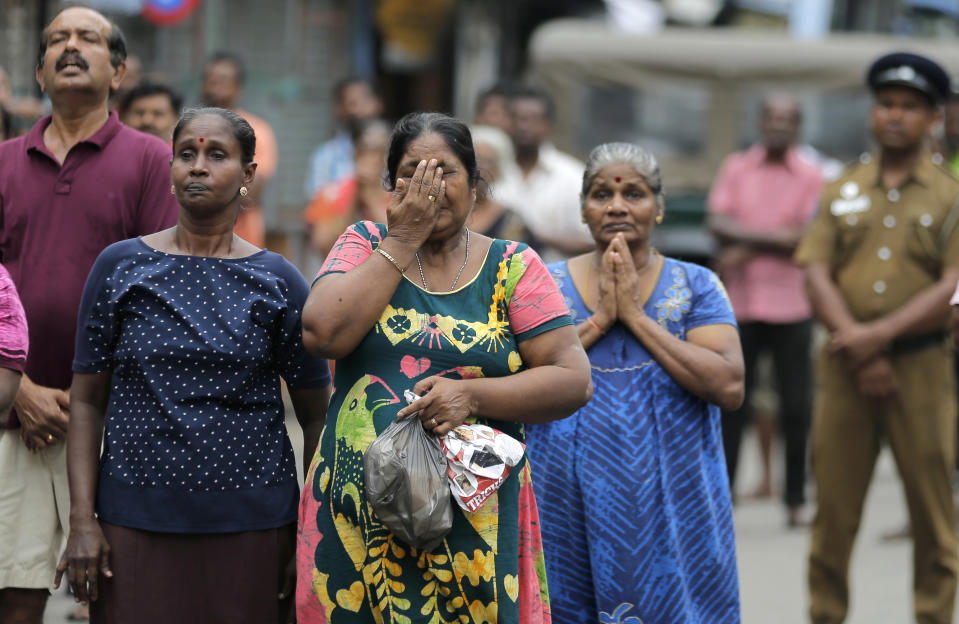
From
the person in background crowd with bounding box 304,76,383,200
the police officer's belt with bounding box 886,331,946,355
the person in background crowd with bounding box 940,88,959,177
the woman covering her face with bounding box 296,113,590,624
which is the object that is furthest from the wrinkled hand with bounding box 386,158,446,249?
the person in background crowd with bounding box 940,88,959,177

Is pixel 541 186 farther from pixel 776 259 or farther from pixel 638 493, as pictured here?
pixel 638 493

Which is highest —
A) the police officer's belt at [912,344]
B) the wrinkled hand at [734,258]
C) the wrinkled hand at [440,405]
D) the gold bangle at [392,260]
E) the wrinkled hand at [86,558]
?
the gold bangle at [392,260]

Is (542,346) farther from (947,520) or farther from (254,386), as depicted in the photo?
(947,520)

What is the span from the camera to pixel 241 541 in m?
3.59

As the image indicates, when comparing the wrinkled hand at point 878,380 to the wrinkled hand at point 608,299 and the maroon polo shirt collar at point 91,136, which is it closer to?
the wrinkled hand at point 608,299

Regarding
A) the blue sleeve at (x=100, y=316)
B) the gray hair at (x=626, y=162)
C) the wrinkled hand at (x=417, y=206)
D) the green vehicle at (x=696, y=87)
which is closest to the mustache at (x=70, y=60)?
the blue sleeve at (x=100, y=316)

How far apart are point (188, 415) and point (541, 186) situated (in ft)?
13.7

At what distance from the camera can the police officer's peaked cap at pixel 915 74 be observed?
5586mm

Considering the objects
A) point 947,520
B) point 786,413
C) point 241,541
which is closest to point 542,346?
point 241,541

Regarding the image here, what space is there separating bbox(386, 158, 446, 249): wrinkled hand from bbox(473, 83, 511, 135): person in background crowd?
191 inches

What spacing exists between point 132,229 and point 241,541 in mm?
1133

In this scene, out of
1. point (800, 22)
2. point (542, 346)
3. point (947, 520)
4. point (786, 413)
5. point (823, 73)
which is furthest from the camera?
point (800, 22)

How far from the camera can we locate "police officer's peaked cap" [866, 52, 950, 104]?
220 inches

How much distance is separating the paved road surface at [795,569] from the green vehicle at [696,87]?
3.71 metres
